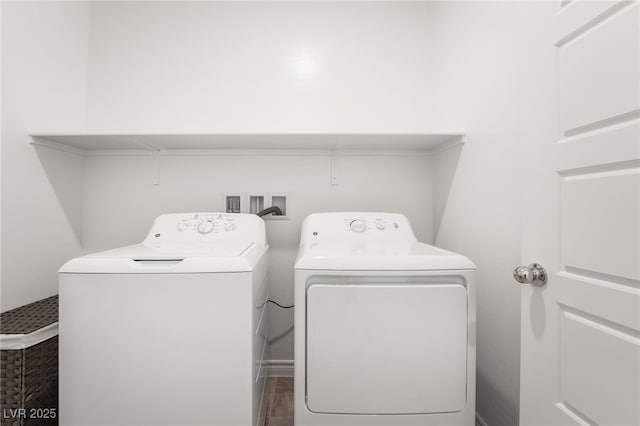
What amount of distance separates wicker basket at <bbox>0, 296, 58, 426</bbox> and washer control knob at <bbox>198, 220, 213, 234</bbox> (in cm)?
69

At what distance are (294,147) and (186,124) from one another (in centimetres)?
76

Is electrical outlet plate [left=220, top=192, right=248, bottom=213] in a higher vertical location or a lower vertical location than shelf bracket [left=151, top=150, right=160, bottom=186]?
lower

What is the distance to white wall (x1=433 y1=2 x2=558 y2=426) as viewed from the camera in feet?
3.37

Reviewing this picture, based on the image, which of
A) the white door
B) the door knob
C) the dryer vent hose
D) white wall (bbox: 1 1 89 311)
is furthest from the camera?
the dryer vent hose

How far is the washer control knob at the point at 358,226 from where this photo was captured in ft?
4.78

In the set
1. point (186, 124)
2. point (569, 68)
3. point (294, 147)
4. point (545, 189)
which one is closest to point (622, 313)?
point (545, 189)

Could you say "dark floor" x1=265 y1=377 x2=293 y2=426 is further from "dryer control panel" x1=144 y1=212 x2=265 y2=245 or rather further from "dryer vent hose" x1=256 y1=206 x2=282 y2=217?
"dryer vent hose" x1=256 y1=206 x2=282 y2=217

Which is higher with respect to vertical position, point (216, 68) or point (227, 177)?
point (216, 68)

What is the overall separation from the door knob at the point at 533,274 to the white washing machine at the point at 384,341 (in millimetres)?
182

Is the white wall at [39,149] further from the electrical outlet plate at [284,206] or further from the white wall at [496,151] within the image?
the white wall at [496,151]

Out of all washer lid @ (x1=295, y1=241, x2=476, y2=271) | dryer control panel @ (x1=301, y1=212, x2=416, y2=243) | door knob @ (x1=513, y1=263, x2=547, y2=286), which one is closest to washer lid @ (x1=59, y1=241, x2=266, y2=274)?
washer lid @ (x1=295, y1=241, x2=476, y2=271)

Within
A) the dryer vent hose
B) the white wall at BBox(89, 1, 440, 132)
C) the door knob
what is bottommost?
the door knob

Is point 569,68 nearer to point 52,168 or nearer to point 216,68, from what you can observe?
point 216,68

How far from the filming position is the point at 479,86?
1359mm
